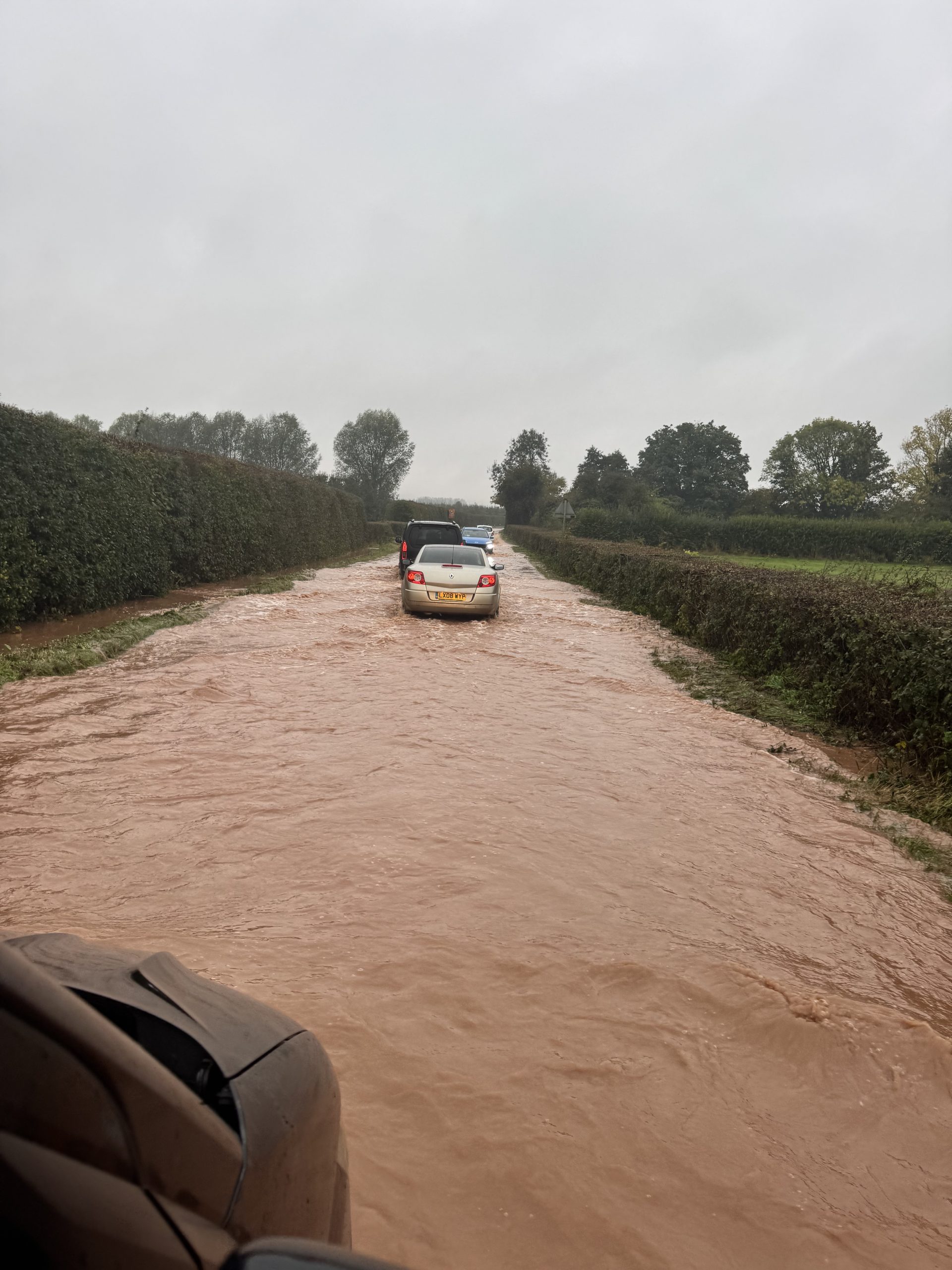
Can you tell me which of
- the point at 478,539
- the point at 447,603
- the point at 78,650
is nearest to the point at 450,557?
the point at 447,603

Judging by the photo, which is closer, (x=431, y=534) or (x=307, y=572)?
(x=431, y=534)

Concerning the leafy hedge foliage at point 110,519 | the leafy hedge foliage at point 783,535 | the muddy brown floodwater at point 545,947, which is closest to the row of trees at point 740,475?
the leafy hedge foliage at point 783,535

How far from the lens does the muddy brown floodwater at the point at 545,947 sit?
9.05 ft

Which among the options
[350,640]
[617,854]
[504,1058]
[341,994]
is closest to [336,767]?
[617,854]

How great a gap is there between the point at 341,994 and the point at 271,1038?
2.60m

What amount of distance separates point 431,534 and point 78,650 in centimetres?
1266

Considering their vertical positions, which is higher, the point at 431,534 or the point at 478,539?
the point at 431,534

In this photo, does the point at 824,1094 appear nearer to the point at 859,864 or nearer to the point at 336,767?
the point at 859,864

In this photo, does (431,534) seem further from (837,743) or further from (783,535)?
(783,535)

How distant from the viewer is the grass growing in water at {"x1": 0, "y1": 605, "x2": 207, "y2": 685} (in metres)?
9.73

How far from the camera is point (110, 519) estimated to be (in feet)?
55.4

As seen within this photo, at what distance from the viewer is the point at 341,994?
149 inches

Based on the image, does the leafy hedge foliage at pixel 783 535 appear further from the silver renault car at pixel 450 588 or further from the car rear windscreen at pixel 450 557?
the silver renault car at pixel 450 588

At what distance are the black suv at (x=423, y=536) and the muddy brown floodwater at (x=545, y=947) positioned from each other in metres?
13.4
